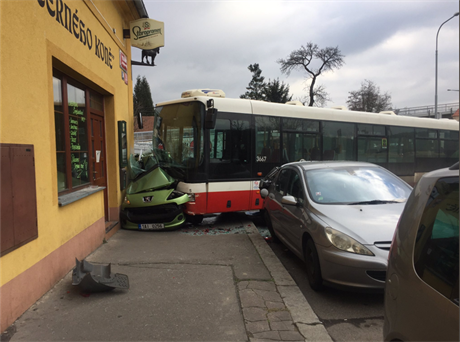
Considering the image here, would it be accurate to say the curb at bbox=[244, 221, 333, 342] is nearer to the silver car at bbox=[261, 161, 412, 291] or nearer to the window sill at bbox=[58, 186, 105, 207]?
the silver car at bbox=[261, 161, 412, 291]

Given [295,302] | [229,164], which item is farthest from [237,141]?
[295,302]

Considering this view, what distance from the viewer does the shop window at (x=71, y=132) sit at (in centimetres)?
514

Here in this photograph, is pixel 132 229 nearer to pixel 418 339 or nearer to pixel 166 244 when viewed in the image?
pixel 166 244

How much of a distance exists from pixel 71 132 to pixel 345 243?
460 cm

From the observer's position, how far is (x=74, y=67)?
5.20 m

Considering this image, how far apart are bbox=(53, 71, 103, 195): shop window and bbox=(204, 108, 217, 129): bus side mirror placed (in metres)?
2.41

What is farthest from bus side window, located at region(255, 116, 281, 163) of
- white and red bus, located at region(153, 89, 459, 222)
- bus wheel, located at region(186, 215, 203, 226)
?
bus wheel, located at region(186, 215, 203, 226)

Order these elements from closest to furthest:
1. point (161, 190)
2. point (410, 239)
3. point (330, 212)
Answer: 1. point (410, 239)
2. point (330, 212)
3. point (161, 190)

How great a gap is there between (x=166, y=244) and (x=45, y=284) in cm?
267

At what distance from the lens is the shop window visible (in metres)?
5.14

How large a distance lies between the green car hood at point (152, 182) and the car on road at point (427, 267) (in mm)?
6248

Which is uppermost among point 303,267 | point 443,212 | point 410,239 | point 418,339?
point 443,212

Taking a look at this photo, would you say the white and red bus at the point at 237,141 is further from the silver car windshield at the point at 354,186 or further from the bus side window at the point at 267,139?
the silver car windshield at the point at 354,186

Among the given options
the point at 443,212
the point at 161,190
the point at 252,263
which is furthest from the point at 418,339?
the point at 161,190
